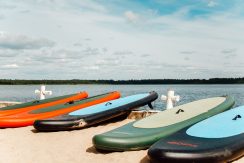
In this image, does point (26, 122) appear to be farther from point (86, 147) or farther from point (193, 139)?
point (193, 139)

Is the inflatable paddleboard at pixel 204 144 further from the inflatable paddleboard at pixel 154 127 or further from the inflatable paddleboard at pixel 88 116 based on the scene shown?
the inflatable paddleboard at pixel 88 116

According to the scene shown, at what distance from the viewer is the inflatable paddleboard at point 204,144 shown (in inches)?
188

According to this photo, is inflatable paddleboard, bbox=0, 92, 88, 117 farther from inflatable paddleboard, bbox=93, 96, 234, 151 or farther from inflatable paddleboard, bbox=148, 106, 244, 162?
inflatable paddleboard, bbox=148, 106, 244, 162

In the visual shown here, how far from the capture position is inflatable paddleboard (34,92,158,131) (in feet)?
24.6

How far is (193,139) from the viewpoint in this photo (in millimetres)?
5258

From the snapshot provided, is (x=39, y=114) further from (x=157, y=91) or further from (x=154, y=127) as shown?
(x=157, y=91)

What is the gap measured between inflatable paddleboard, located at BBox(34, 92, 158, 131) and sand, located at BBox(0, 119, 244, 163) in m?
0.15

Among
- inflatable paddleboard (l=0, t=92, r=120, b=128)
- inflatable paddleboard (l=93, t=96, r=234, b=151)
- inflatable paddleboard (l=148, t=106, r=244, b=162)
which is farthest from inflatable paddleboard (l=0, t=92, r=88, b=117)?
inflatable paddleboard (l=148, t=106, r=244, b=162)

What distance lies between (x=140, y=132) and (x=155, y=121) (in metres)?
0.70

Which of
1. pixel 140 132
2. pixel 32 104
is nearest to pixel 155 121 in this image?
pixel 140 132

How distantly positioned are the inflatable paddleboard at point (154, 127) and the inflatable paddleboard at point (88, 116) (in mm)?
1181

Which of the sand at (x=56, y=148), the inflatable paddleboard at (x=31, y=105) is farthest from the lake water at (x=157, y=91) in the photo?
the sand at (x=56, y=148)

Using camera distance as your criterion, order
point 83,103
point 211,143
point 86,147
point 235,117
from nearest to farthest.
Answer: point 211,143, point 235,117, point 86,147, point 83,103

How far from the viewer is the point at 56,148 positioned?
6.43 metres
